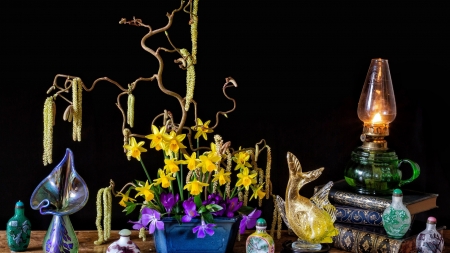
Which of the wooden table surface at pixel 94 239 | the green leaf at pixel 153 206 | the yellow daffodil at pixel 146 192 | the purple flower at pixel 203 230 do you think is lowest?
the wooden table surface at pixel 94 239

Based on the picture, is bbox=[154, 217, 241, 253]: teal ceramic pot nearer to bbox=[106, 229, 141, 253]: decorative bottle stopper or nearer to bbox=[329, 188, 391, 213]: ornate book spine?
bbox=[106, 229, 141, 253]: decorative bottle stopper

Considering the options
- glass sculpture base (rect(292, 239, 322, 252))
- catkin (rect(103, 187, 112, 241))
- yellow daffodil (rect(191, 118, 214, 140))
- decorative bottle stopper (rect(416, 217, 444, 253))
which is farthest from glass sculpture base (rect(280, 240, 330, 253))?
catkin (rect(103, 187, 112, 241))

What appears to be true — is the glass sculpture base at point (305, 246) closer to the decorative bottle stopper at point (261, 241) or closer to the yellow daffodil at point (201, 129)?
the decorative bottle stopper at point (261, 241)

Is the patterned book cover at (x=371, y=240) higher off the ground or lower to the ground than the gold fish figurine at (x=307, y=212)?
lower

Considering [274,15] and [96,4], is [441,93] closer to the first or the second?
[274,15]

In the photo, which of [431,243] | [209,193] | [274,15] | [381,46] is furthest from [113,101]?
[431,243]

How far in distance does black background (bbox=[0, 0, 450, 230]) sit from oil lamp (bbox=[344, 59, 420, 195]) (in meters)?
0.09

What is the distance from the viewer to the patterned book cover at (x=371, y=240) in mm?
1646

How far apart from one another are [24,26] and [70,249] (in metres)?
0.59

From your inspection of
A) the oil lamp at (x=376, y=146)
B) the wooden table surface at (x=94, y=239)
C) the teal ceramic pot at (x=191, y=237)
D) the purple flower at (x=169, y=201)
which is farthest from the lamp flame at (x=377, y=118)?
the purple flower at (x=169, y=201)

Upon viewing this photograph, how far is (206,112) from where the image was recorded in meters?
1.89

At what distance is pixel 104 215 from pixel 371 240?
0.65 m

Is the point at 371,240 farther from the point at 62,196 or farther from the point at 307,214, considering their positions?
the point at 62,196

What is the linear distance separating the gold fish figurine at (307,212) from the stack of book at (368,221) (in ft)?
0.30
